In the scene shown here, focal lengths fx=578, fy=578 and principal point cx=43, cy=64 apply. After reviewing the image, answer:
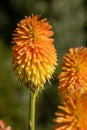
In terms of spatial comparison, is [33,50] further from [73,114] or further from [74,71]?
[73,114]

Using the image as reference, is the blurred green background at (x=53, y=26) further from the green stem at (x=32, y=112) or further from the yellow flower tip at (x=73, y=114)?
the yellow flower tip at (x=73, y=114)

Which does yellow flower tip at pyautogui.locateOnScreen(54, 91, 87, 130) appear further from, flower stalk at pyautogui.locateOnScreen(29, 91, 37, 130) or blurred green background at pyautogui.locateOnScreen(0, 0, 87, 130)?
blurred green background at pyautogui.locateOnScreen(0, 0, 87, 130)

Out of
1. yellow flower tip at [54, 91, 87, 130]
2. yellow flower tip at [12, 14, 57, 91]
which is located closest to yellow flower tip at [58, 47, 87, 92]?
yellow flower tip at [12, 14, 57, 91]

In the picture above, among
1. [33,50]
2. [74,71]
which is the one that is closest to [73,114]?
[74,71]

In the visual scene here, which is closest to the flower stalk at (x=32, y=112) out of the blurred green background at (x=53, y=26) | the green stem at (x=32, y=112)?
the green stem at (x=32, y=112)

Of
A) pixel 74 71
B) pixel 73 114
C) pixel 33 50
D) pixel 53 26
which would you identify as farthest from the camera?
pixel 53 26
